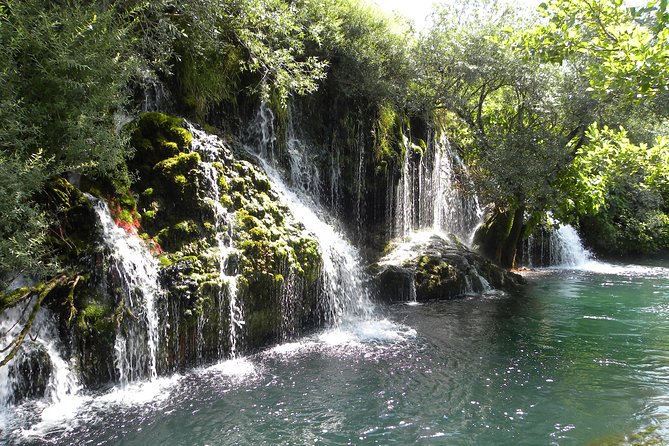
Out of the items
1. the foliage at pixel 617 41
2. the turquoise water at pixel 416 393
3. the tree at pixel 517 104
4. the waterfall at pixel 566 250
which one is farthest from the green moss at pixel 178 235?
the waterfall at pixel 566 250

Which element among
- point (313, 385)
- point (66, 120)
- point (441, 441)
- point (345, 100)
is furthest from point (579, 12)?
point (345, 100)

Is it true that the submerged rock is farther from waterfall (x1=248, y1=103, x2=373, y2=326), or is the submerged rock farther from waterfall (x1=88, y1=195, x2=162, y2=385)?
waterfall (x1=88, y1=195, x2=162, y2=385)

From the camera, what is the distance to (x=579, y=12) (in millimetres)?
6391

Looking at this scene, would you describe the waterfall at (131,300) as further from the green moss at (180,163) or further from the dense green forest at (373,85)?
the green moss at (180,163)

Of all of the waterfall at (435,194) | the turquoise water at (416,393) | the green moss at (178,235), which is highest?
the waterfall at (435,194)

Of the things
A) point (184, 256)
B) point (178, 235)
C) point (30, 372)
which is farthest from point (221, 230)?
point (30, 372)

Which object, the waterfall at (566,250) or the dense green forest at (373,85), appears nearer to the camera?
the dense green forest at (373,85)

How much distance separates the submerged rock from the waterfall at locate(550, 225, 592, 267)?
A: 6.39m

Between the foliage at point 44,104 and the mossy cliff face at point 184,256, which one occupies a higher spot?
the foliage at point 44,104

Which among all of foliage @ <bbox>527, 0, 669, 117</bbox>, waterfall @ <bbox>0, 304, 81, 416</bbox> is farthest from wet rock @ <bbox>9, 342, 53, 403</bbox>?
foliage @ <bbox>527, 0, 669, 117</bbox>

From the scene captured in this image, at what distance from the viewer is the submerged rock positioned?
41.0 feet

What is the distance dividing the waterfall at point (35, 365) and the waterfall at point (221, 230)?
6.78 ft

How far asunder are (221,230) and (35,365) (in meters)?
3.59

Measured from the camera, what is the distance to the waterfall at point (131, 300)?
21.4ft
